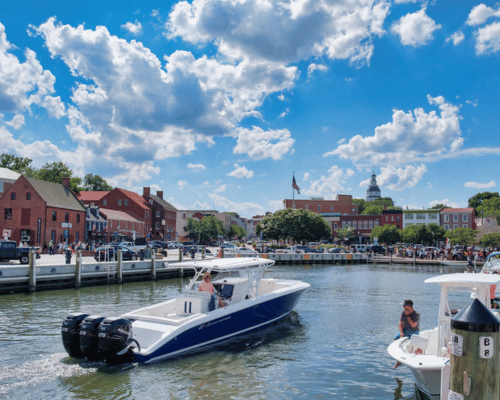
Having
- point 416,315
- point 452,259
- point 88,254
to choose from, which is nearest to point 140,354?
point 416,315

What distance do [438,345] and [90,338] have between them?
8.00m

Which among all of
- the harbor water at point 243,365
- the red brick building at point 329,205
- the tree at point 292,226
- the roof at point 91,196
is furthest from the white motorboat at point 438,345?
the red brick building at point 329,205

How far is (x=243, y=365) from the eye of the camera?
12.1 metres

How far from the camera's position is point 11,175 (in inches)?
3093

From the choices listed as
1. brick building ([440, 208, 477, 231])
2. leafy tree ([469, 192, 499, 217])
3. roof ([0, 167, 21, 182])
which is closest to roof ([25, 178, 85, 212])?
roof ([0, 167, 21, 182])

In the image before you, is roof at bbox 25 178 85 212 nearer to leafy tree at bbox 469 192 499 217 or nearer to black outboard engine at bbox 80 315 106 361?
black outboard engine at bbox 80 315 106 361

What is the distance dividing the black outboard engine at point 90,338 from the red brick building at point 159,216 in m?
81.5

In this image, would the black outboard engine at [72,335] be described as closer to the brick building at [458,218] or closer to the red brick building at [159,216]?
the red brick building at [159,216]

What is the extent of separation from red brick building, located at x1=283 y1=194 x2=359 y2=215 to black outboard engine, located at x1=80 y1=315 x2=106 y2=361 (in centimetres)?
11520

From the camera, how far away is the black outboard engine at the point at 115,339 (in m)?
10.6

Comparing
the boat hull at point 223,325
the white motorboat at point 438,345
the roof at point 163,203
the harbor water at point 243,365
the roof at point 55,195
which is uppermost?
the roof at point 163,203

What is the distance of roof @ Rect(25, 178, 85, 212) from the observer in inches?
2154

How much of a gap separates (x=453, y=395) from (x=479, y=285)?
387 cm

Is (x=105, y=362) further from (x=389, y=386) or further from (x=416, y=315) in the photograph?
(x=416, y=315)
